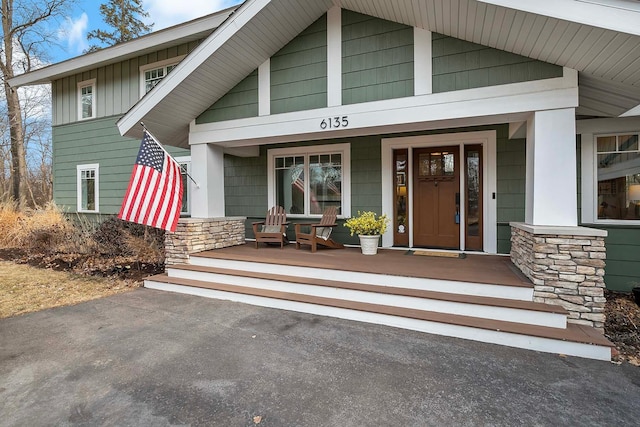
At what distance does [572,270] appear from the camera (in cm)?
333

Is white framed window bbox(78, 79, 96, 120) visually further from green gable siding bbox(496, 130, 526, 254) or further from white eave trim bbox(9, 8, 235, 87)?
green gable siding bbox(496, 130, 526, 254)

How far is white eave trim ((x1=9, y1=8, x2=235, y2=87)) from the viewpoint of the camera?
7.63 metres

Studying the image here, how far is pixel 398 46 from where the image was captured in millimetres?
4383

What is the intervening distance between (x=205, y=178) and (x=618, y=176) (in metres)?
6.84

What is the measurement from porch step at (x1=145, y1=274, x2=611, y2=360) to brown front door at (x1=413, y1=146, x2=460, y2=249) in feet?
8.88

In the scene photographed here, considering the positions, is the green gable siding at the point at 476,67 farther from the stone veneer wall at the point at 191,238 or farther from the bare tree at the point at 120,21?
the bare tree at the point at 120,21

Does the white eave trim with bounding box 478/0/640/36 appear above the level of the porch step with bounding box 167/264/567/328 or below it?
above

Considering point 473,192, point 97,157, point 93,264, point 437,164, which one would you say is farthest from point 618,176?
point 97,157

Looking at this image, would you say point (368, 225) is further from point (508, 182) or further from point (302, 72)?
point (302, 72)

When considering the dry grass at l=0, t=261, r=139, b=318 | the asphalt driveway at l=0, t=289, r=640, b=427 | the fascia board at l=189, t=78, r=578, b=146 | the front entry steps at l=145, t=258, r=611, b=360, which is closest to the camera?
the asphalt driveway at l=0, t=289, r=640, b=427

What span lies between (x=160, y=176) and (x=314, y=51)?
10.3 ft

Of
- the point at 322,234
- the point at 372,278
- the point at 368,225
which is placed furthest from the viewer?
the point at 322,234

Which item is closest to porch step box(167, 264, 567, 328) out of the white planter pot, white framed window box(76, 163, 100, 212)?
the white planter pot

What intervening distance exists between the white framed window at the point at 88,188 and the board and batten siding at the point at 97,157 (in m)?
0.16
